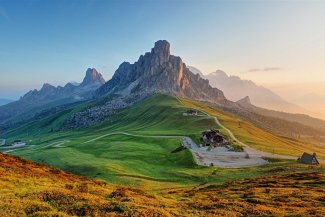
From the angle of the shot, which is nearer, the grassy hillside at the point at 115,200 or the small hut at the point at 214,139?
the grassy hillside at the point at 115,200

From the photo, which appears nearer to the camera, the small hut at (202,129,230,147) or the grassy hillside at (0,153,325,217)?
the grassy hillside at (0,153,325,217)

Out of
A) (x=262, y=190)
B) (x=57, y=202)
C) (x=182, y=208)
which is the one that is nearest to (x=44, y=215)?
(x=57, y=202)

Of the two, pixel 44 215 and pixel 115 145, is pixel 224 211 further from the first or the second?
pixel 115 145

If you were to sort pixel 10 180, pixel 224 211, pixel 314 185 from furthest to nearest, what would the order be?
pixel 314 185 < pixel 10 180 < pixel 224 211

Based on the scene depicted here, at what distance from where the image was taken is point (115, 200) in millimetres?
36594

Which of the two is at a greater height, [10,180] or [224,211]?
[10,180]

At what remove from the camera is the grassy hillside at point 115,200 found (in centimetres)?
3070

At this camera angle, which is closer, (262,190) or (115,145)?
(262,190)

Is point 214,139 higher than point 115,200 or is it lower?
higher

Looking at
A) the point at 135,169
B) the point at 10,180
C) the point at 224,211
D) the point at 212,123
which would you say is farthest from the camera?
the point at 212,123

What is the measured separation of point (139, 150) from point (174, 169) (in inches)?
1417

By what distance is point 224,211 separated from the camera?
36.3 meters

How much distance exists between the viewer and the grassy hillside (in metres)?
30.7

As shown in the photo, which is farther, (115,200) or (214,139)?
(214,139)
